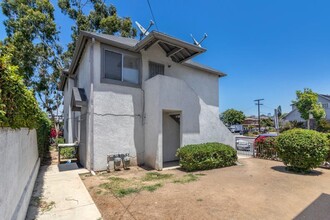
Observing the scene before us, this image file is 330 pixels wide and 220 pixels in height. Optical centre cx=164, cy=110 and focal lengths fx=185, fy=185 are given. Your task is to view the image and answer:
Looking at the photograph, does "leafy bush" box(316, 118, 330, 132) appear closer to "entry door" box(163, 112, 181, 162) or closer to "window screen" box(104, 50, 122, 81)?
"entry door" box(163, 112, 181, 162)

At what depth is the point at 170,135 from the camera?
37.0 feet

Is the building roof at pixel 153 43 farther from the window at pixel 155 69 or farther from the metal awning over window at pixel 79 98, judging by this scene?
the metal awning over window at pixel 79 98

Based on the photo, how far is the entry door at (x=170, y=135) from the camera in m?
11.0

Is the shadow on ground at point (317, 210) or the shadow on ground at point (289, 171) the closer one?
the shadow on ground at point (317, 210)

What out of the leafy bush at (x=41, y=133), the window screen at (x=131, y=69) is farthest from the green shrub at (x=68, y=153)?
the window screen at (x=131, y=69)

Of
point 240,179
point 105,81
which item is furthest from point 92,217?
point 105,81

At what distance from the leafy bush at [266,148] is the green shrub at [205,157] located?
3119 mm

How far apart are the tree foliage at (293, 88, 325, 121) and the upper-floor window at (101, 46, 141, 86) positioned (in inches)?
1207

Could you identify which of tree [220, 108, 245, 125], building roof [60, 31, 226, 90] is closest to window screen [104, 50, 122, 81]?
building roof [60, 31, 226, 90]

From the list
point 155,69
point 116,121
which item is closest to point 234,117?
point 155,69

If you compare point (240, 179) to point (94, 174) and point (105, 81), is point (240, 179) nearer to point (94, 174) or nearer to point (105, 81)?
point (94, 174)

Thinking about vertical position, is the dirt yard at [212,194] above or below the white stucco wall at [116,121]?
below

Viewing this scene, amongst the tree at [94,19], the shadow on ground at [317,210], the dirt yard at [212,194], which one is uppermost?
the tree at [94,19]

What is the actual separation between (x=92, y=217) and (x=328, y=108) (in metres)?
48.1
